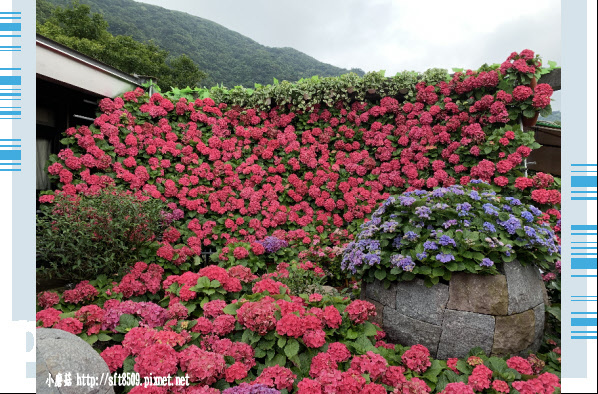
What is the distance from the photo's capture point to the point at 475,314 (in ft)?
8.13

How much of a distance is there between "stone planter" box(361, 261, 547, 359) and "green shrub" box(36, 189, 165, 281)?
2.83m

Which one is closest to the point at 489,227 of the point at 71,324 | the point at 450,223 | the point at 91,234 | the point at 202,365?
the point at 450,223

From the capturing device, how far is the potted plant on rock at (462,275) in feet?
8.15

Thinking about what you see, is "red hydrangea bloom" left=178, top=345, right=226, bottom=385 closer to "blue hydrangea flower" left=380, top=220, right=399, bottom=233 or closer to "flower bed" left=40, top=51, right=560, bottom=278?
"blue hydrangea flower" left=380, top=220, right=399, bottom=233

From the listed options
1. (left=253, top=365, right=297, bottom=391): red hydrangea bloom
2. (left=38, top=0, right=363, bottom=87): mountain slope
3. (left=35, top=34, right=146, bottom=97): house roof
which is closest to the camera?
(left=253, top=365, right=297, bottom=391): red hydrangea bloom

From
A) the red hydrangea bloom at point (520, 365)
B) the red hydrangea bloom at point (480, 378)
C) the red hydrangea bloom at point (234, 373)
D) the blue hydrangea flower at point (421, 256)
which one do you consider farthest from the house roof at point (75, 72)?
the red hydrangea bloom at point (520, 365)

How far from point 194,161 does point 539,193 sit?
15.4 feet

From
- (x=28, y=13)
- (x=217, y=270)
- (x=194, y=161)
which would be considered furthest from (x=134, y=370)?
(x=194, y=161)

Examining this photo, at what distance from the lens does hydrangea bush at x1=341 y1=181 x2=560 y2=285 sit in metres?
2.54

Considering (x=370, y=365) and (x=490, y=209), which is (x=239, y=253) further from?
(x=490, y=209)

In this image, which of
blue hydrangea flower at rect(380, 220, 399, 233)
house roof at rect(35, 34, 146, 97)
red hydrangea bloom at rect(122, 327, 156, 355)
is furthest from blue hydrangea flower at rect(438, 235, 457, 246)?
house roof at rect(35, 34, 146, 97)

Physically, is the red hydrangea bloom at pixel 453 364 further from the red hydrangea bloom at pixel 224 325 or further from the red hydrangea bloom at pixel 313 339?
the red hydrangea bloom at pixel 224 325

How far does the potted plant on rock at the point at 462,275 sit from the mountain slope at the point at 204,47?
28832 millimetres

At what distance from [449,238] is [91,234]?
3293 millimetres
